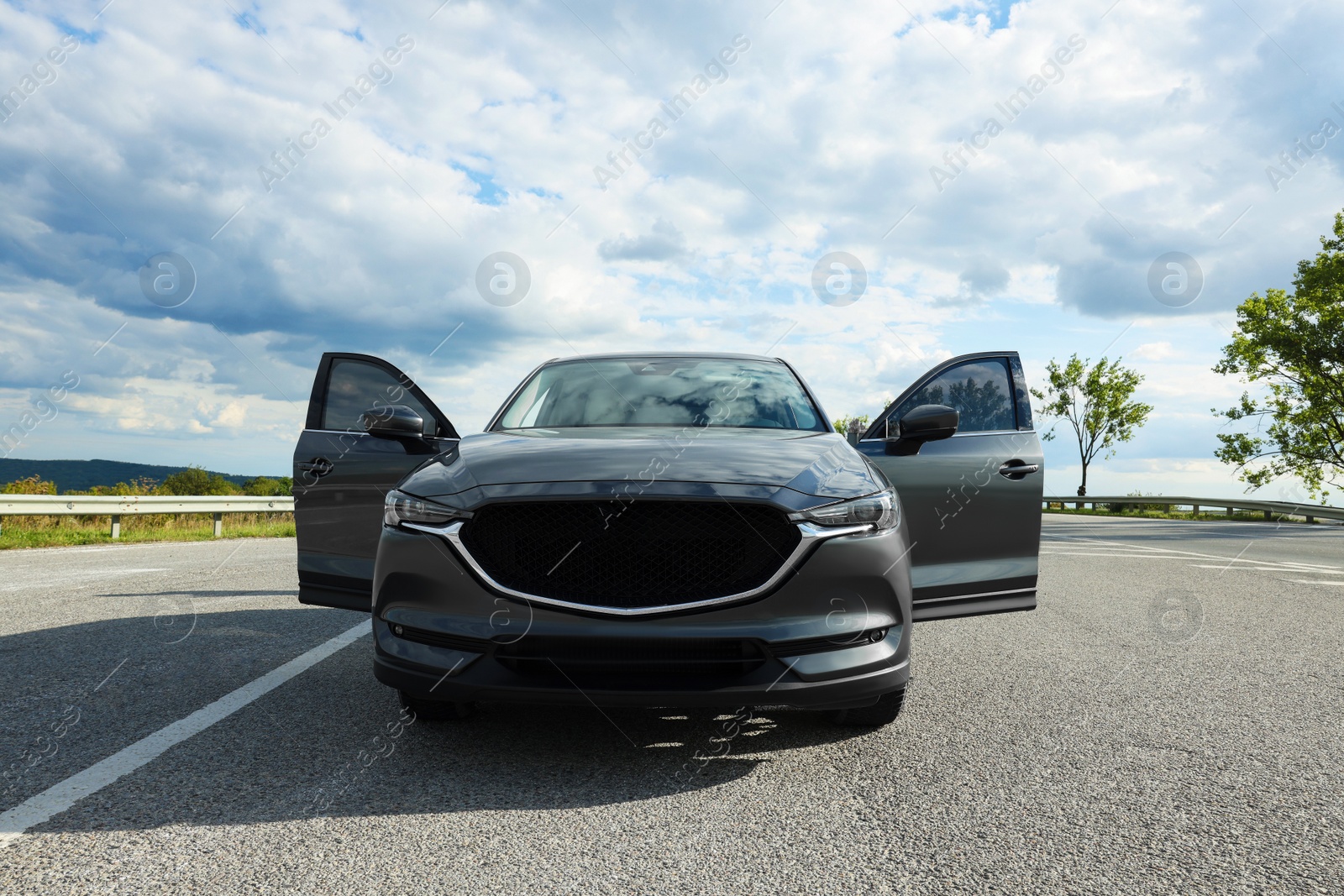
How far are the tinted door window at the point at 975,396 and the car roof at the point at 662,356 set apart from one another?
100cm

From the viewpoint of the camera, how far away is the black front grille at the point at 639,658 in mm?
3090

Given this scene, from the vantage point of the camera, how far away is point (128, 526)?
1677cm

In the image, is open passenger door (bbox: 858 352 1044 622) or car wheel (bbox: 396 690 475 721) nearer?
car wheel (bbox: 396 690 475 721)

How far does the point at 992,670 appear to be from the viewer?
500 cm

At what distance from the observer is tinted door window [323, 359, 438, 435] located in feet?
16.0

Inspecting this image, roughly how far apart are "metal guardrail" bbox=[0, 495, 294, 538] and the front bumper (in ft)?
31.0

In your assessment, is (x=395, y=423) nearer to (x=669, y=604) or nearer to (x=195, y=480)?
(x=669, y=604)

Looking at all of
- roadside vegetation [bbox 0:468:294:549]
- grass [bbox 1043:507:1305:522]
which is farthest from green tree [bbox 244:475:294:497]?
grass [bbox 1043:507:1305:522]

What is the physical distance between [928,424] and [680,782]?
1.94 meters

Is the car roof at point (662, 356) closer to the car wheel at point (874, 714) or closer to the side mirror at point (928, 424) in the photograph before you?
the side mirror at point (928, 424)

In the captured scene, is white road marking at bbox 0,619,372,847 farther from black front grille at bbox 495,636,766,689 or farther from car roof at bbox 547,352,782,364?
car roof at bbox 547,352,782,364

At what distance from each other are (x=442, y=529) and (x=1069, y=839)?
2.18 meters

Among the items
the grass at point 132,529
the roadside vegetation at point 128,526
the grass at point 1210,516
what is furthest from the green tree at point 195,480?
the grass at point 1210,516

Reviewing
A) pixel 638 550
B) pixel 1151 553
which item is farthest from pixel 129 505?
pixel 1151 553
